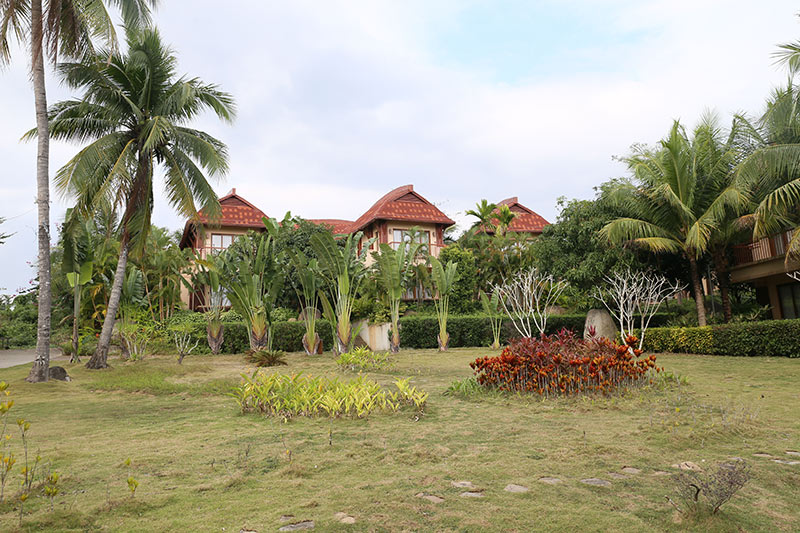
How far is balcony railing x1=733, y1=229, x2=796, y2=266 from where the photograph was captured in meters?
15.8

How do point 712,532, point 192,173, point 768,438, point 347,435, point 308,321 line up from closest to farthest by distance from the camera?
point 712,532 < point 768,438 < point 347,435 < point 192,173 < point 308,321

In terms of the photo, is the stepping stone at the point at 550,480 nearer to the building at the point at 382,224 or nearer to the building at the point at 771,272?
the building at the point at 771,272

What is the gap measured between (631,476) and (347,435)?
2485mm

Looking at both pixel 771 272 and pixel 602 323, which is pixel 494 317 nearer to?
pixel 602 323

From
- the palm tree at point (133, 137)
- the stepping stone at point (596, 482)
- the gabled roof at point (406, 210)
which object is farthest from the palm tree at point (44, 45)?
the gabled roof at point (406, 210)

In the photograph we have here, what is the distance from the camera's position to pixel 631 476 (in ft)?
11.3

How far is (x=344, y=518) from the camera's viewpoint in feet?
8.90

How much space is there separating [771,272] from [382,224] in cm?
1720

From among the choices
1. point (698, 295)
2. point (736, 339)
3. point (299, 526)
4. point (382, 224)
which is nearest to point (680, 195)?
point (698, 295)

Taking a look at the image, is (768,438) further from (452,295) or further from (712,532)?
(452,295)

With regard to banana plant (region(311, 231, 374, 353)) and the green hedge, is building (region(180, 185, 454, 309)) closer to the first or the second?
banana plant (region(311, 231, 374, 353))

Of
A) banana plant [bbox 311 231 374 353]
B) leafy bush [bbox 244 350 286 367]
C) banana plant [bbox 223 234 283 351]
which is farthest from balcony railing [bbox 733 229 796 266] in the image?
banana plant [bbox 223 234 283 351]

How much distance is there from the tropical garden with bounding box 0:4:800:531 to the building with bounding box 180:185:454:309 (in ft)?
8.03

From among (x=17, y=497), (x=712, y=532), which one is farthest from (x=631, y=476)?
(x=17, y=497)
